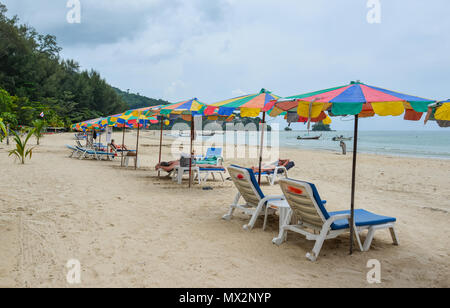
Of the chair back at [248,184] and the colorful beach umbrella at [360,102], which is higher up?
the colorful beach umbrella at [360,102]

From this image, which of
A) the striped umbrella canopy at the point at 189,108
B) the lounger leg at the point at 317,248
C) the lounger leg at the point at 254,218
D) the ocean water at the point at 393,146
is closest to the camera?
the lounger leg at the point at 317,248

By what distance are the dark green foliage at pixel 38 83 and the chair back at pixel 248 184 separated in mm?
28989

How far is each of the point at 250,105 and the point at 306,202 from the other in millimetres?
2433

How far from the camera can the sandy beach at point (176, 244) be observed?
3049mm

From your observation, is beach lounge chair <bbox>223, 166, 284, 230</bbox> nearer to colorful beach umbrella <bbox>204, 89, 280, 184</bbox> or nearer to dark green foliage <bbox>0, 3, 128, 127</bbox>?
colorful beach umbrella <bbox>204, 89, 280, 184</bbox>

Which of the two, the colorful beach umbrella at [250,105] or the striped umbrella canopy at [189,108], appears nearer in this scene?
the colorful beach umbrella at [250,105]

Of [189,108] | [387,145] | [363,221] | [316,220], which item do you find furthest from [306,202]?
[387,145]

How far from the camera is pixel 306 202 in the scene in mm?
3756

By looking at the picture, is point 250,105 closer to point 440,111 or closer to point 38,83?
point 440,111

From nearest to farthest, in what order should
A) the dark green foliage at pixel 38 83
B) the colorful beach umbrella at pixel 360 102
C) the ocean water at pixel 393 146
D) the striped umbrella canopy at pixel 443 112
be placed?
1. the striped umbrella canopy at pixel 443 112
2. the colorful beach umbrella at pixel 360 102
3. the ocean water at pixel 393 146
4. the dark green foliage at pixel 38 83

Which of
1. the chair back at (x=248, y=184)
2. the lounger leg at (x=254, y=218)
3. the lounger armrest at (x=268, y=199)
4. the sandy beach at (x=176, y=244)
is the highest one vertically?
the chair back at (x=248, y=184)

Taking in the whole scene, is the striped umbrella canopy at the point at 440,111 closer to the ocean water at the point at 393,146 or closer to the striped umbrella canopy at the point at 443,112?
the striped umbrella canopy at the point at 443,112

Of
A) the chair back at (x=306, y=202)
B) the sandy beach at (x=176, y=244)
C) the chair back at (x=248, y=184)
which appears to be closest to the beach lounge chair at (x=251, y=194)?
the chair back at (x=248, y=184)
